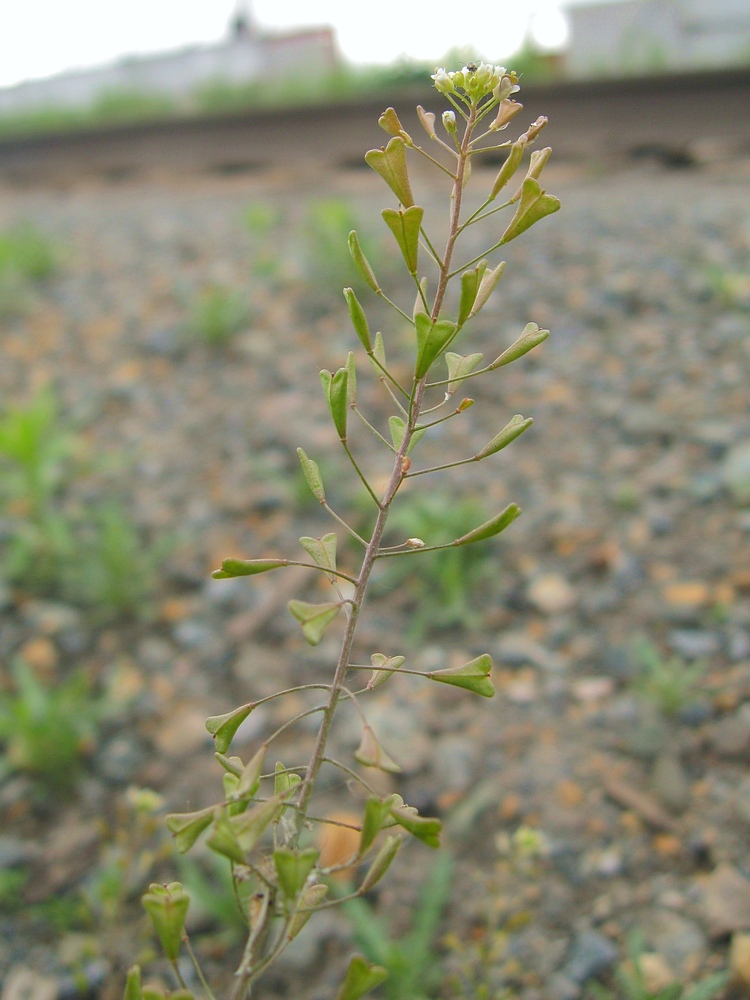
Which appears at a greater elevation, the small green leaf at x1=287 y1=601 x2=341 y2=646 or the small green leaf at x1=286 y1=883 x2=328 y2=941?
the small green leaf at x1=287 y1=601 x2=341 y2=646

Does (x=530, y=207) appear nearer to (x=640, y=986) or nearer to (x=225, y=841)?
(x=225, y=841)

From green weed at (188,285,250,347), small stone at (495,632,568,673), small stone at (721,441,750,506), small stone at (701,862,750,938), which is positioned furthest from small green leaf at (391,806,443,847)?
green weed at (188,285,250,347)

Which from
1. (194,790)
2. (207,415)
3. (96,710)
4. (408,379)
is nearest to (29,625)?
(96,710)

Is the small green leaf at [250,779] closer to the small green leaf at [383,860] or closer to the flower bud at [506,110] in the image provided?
the small green leaf at [383,860]

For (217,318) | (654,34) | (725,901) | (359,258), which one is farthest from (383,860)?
(654,34)

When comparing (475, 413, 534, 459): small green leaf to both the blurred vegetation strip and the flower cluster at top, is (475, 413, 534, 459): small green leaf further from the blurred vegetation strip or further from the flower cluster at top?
the blurred vegetation strip
